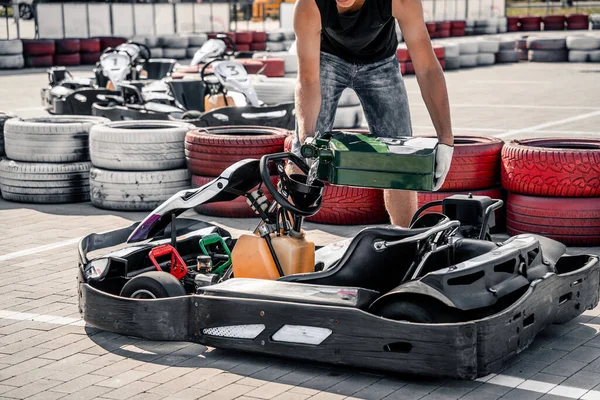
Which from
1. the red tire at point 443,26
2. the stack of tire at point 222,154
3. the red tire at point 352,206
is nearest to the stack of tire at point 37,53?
the red tire at point 443,26

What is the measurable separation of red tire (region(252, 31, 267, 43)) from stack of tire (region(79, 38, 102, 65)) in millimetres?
4203

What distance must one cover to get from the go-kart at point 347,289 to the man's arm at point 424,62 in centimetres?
37

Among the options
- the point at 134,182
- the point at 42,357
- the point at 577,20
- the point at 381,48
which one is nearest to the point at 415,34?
the point at 381,48

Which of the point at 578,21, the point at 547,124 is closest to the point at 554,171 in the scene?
the point at 547,124

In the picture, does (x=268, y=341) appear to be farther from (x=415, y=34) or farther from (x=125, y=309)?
(x=415, y=34)

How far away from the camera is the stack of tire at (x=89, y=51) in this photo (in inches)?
843

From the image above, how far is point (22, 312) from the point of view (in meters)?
4.64

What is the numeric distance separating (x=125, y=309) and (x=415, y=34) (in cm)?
173

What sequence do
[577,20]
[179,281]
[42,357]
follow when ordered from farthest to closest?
1. [577,20]
2. [179,281]
3. [42,357]

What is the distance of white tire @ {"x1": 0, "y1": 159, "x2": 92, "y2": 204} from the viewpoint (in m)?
7.28

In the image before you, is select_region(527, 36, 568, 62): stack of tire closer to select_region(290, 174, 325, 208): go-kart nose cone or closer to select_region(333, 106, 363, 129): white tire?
select_region(333, 106, 363, 129): white tire

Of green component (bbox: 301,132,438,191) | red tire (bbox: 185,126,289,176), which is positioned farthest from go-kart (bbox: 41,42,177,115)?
green component (bbox: 301,132,438,191)

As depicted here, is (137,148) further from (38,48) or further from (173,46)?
(173,46)

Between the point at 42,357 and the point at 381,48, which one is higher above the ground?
the point at 381,48
